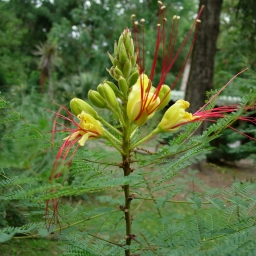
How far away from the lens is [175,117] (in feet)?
4.39

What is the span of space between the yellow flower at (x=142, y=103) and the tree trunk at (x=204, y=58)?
6555mm

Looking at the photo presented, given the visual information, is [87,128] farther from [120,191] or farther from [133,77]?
[120,191]

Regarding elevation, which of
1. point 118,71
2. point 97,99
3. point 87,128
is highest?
point 118,71

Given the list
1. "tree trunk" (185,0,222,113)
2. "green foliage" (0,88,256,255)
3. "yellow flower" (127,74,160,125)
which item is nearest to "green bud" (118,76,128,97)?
"yellow flower" (127,74,160,125)

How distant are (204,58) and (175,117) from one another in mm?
6812

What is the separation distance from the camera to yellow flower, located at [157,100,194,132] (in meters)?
1.33

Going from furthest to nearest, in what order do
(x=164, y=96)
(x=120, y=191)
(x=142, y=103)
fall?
Result: (x=120, y=191) → (x=164, y=96) → (x=142, y=103)

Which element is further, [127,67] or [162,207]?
[127,67]

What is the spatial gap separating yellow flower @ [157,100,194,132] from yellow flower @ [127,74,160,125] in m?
0.08

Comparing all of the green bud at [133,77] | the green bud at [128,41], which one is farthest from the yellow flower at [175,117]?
the green bud at [128,41]

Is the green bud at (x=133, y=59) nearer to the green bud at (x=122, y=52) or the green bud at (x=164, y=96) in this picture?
the green bud at (x=122, y=52)

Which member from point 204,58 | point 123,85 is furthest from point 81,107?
point 204,58

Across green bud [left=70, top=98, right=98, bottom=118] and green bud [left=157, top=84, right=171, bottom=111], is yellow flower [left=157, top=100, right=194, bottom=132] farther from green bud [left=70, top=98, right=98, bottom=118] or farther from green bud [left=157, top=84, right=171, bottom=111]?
green bud [left=70, top=98, right=98, bottom=118]

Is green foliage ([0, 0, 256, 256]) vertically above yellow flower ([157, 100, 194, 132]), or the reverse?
yellow flower ([157, 100, 194, 132])
